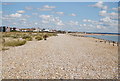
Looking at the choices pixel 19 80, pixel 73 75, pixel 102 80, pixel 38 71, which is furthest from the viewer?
pixel 38 71

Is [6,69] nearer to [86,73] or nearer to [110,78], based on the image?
[86,73]

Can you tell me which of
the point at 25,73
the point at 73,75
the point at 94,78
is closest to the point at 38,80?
the point at 25,73

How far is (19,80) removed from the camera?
6875mm

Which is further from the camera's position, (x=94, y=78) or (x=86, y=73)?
(x=86, y=73)

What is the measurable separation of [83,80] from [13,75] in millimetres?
2935

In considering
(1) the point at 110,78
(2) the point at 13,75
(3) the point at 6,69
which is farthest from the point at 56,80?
(3) the point at 6,69

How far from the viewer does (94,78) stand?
760 cm

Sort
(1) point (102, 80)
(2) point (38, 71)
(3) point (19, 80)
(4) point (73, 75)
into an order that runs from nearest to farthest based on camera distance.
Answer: (3) point (19, 80) → (1) point (102, 80) → (4) point (73, 75) → (2) point (38, 71)

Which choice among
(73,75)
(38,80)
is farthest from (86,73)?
(38,80)

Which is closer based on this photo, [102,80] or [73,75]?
[102,80]

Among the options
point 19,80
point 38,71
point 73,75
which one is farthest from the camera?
point 38,71

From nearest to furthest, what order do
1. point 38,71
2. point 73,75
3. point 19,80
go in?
1. point 19,80
2. point 73,75
3. point 38,71

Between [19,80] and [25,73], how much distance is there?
1115 mm

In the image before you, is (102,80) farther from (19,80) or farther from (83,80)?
(19,80)
